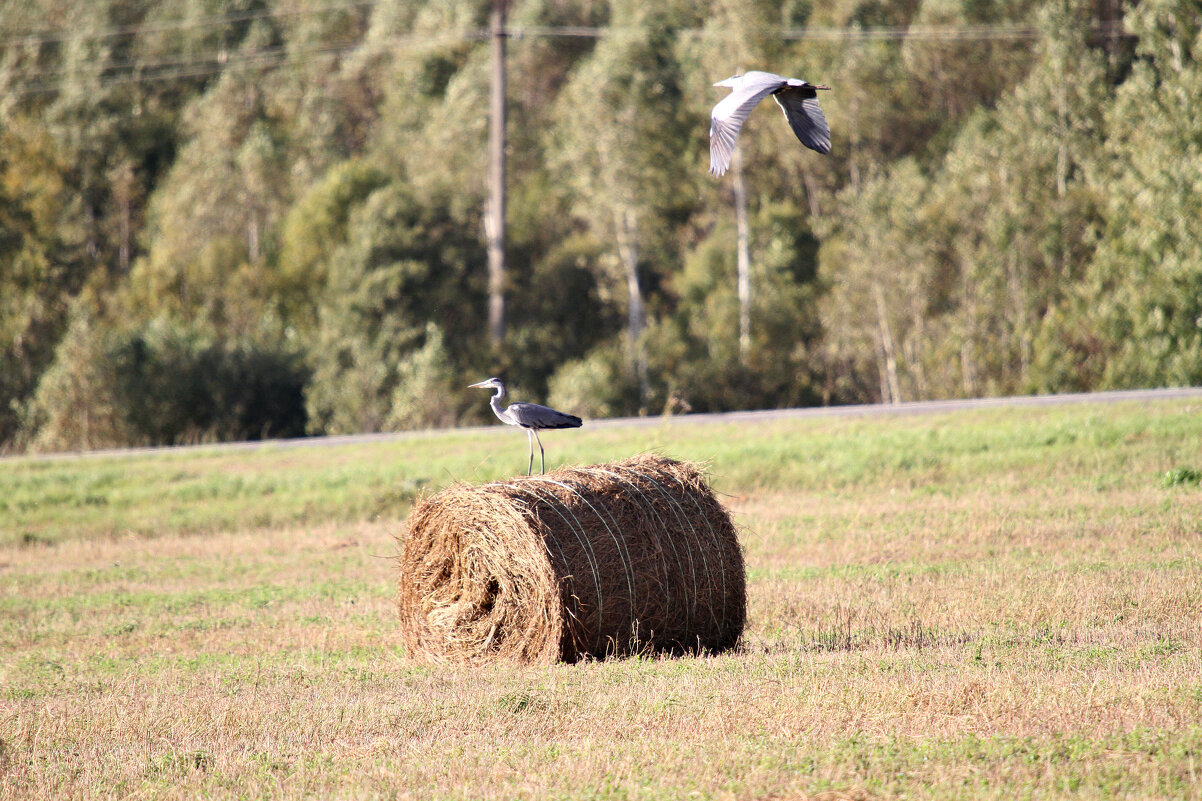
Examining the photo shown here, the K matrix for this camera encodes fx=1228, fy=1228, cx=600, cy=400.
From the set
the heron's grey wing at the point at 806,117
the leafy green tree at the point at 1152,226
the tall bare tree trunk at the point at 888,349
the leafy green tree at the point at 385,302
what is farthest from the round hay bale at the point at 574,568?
the tall bare tree trunk at the point at 888,349

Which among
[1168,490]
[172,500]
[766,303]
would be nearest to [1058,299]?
[766,303]

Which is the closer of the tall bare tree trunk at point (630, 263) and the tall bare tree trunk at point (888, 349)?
the tall bare tree trunk at point (888, 349)

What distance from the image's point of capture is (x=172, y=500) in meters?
23.5

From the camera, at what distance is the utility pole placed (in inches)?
1503

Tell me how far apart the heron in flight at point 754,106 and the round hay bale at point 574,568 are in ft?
9.46

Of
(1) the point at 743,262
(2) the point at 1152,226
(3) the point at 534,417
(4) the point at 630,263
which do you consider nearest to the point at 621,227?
(4) the point at 630,263

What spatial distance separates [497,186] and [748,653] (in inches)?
1205

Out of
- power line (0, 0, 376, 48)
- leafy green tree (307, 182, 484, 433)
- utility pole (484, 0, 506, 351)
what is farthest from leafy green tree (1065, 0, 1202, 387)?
power line (0, 0, 376, 48)

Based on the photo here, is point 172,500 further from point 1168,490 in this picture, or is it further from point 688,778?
point 688,778

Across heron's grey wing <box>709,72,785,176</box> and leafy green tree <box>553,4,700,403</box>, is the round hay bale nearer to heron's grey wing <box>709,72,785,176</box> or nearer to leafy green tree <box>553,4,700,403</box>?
heron's grey wing <box>709,72,785,176</box>

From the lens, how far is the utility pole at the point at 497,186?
38188mm

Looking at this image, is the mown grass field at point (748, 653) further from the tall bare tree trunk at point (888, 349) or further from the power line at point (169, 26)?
the power line at point (169, 26)

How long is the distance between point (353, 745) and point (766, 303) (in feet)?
113

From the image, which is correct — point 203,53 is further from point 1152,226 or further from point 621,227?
point 1152,226
